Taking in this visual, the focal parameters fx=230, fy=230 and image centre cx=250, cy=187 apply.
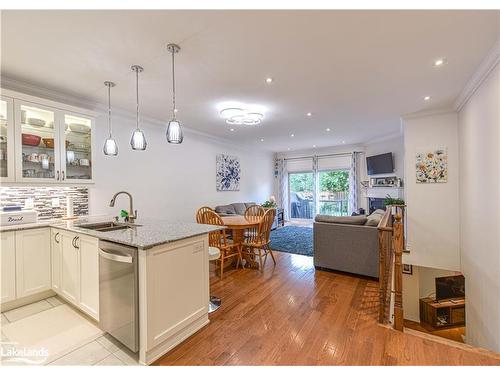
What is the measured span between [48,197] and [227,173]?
3854 millimetres

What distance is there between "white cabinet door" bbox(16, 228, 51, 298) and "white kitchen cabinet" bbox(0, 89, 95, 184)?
631 millimetres

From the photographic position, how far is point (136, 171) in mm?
4059

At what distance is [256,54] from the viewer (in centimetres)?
216

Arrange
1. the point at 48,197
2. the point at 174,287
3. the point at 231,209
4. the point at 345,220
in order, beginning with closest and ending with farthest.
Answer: the point at 174,287 → the point at 48,197 → the point at 345,220 → the point at 231,209

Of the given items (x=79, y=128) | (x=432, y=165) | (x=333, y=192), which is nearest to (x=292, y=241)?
(x=333, y=192)

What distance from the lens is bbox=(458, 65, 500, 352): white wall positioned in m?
2.31

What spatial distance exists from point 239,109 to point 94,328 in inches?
125

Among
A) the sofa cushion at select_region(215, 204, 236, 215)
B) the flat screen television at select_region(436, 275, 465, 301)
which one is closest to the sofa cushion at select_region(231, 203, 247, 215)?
the sofa cushion at select_region(215, 204, 236, 215)

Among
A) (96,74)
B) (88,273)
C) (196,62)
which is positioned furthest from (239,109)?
(88,273)

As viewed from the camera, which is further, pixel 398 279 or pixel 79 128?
pixel 79 128

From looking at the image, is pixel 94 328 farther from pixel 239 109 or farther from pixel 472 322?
pixel 472 322

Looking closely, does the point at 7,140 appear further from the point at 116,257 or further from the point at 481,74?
the point at 481,74

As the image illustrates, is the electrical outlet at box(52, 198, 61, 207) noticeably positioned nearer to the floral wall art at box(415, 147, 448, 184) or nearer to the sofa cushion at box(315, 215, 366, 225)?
the sofa cushion at box(315, 215, 366, 225)

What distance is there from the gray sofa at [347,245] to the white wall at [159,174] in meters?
2.84
